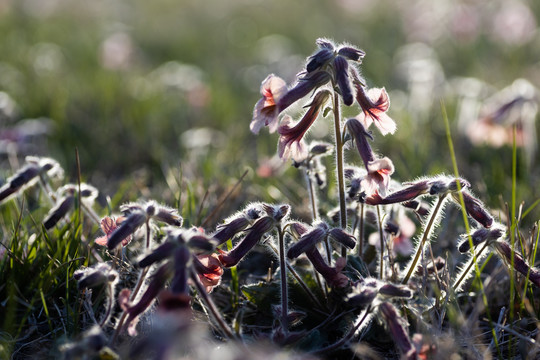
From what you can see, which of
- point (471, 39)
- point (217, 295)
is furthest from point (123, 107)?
point (471, 39)

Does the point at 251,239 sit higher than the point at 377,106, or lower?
lower

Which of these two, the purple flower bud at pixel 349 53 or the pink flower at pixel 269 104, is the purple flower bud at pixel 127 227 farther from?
the purple flower bud at pixel 349 53

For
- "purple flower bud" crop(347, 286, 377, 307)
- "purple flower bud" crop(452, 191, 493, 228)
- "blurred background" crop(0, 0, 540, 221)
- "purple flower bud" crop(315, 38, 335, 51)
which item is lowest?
"blurred background" crop(0, 0, 540, 221)

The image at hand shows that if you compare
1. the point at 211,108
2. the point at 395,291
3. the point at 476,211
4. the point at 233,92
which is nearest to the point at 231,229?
the point at 395,291

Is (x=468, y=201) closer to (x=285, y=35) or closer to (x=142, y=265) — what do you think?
(x=142, y=265)

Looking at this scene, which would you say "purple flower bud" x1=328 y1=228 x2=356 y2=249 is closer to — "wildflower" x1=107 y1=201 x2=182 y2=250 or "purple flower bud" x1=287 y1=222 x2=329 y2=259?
"purple flower bud" x1=287 y1=222 x2=329 y2=259

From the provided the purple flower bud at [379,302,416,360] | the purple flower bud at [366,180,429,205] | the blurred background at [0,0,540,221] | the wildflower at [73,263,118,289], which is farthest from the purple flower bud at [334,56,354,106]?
the blurred background at [0,0,540,221]

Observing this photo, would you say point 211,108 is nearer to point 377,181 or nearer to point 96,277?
point 377,181
